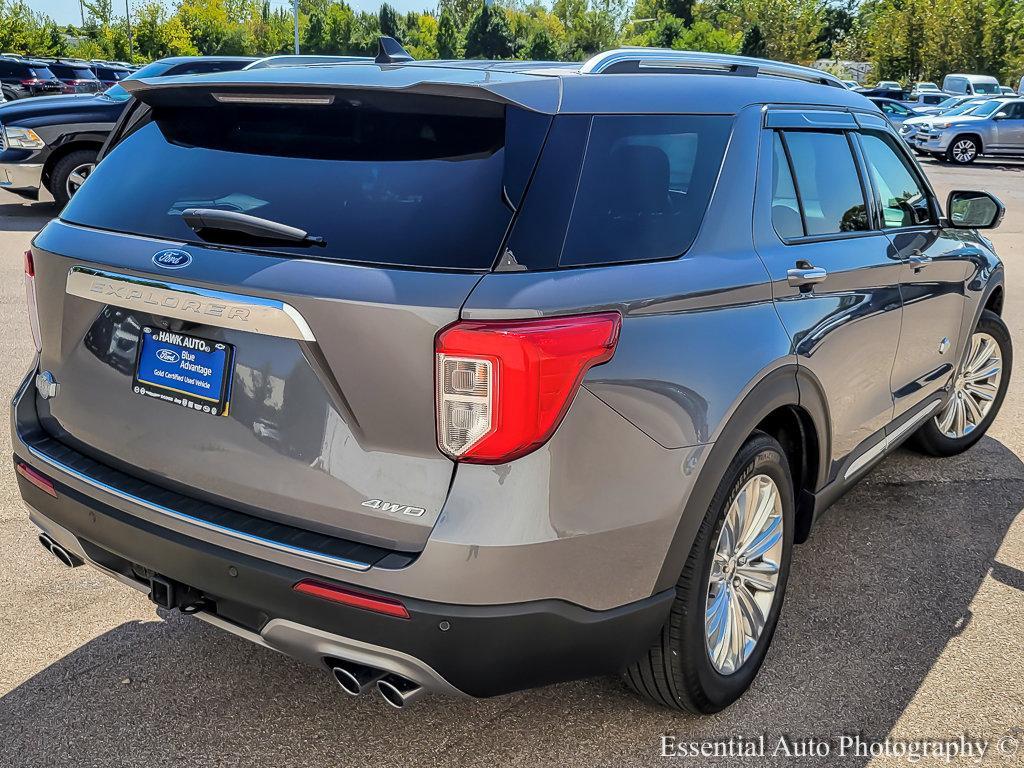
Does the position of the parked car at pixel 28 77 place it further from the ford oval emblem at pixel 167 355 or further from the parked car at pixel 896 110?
the ford oval emblem at pixel 167 355

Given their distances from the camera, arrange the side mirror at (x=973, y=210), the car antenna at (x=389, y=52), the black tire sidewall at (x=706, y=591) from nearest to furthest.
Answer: the black tire sidewall at (x=706, y=591) → the car antenna at (x=389, y=52) → the side mirror at (x=973, y=210)

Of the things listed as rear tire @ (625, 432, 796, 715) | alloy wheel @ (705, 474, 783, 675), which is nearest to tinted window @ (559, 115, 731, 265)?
rear tire @ (625, 432, 796, 715)

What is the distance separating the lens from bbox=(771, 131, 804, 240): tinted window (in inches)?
117

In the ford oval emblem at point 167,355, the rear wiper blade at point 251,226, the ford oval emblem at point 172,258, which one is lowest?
the ford oval emblem at point 167,355

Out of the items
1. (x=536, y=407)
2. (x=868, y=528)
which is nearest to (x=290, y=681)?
(x=536, y=407)

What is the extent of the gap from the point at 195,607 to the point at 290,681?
0.65 m

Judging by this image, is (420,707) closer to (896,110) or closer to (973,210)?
(973,210)

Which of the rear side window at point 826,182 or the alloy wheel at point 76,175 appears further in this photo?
the alloy wheel at point 76,175

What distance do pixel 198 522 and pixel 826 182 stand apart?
7.75 feet

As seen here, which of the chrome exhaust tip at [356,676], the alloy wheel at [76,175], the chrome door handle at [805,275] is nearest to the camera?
the chrome exhaust tip at [356,676]

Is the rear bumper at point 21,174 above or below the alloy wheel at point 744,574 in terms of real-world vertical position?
above

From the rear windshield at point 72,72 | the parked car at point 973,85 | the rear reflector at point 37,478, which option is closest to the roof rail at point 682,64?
the rear reflector at point 37,478

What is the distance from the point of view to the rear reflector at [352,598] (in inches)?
83.0

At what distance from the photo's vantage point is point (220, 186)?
8.25 ft
